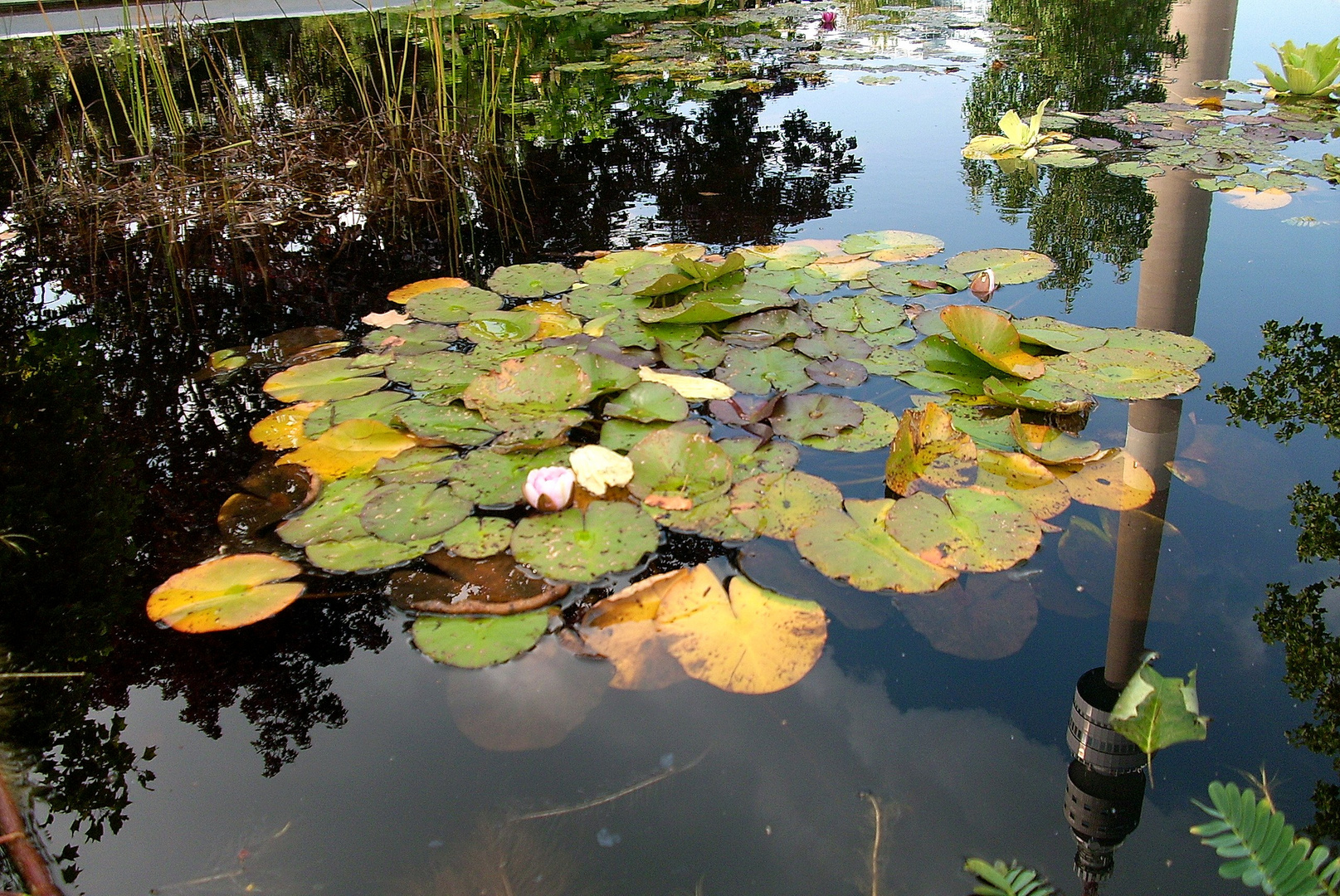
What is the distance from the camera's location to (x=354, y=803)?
1161 mm

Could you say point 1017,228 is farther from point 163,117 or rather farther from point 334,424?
point 163,117

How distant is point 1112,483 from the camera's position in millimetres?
1670

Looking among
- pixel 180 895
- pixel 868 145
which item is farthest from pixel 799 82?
pixel 180 895

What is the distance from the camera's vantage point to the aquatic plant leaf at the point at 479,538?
5.09ft

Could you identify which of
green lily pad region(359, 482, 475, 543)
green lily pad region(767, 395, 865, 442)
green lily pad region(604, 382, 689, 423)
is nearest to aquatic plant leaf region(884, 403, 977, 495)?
green lily pad region(767, 395, 865, 442)

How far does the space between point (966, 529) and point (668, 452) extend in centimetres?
59

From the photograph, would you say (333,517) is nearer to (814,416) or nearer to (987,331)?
(814,416)

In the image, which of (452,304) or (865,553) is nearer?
(865,553)

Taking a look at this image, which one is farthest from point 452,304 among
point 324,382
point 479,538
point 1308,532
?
point 1308,532

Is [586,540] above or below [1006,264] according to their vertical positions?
below

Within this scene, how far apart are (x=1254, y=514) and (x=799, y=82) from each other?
4.15 metres

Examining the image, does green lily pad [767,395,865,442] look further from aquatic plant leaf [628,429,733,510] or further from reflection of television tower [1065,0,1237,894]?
reflection of television tower [1065,0,1237,894]

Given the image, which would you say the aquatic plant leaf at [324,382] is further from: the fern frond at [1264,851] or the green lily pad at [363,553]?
the fern frond at [1264,851]

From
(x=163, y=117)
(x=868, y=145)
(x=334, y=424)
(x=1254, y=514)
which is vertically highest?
(x=163, y=117)
